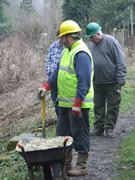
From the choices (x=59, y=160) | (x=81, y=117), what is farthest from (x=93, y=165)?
(x=59, y=160)

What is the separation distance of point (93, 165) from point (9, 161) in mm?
1481

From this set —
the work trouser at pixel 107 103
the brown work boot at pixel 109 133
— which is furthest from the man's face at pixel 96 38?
the brown work boot at pixel 109 133

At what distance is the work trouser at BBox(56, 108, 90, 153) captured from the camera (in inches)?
200

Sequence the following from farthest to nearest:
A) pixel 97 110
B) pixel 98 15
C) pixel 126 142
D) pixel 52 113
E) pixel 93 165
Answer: pixel 98 15 → pixel 52 113 → pixel 97 110 → pixel 126 142 → pixel 93 165

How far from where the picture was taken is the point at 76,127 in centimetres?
507

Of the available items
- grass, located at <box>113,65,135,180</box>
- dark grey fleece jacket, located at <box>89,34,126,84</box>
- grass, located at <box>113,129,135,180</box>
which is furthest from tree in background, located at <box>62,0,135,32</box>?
grass, located at <box>113,129,135,180</box>

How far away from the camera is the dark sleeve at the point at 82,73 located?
15.8 ft

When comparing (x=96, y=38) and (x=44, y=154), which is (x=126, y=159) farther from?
(x=96, y=38)

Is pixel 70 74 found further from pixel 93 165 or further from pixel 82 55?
pixel 93 165

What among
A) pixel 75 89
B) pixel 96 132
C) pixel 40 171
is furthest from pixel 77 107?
pixel 96 132

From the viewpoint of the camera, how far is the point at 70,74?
498cm

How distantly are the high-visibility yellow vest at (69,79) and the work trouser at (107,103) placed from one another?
205 cm

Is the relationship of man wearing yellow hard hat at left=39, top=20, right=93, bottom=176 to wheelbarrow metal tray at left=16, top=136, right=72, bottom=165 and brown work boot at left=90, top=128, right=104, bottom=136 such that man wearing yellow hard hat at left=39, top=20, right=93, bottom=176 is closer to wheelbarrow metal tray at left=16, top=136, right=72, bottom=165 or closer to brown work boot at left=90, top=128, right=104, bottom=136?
wheelbarrow metal tray at left=16, top=136, right=72, bottom=165

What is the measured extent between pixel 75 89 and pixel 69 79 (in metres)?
0.16
